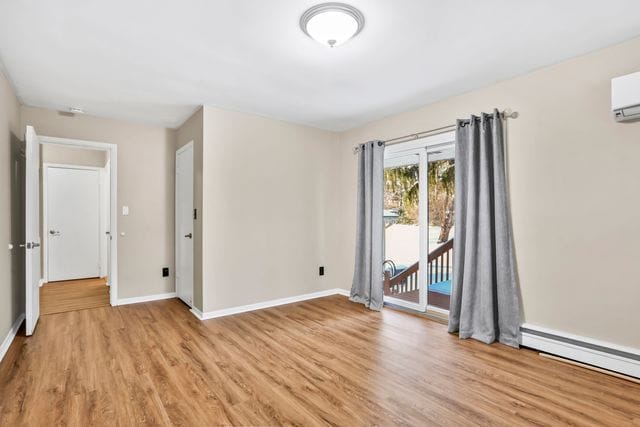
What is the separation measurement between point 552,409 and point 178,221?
4433mm

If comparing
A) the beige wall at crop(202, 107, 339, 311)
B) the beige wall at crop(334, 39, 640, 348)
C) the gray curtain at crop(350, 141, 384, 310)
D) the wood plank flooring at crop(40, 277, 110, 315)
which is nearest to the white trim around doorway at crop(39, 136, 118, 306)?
the wood plank flooring at crop(40, 277, 110, 315)

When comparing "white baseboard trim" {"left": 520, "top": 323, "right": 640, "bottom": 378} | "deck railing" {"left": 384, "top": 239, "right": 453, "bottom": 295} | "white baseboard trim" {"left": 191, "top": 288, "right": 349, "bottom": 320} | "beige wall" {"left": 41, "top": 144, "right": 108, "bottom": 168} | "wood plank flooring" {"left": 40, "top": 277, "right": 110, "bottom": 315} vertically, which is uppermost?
"beige wall" {"left": 41, "top": 144, "right": 108, "bottom": 168}

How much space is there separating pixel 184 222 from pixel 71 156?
310 centimetres

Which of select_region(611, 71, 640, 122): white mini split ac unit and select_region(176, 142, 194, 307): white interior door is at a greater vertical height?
select_region(611, 71, 640, 122): white mini split ac unit

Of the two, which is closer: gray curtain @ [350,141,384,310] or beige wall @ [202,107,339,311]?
beige wall @ [202,107,339,311]

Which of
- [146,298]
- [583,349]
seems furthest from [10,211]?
[583,349]

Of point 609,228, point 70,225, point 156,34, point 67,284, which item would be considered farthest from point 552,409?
point 70,225

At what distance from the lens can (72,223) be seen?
584 cm

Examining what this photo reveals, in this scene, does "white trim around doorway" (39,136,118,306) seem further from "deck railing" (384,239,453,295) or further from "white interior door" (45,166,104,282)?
"deck railing" (384,239,453,295)

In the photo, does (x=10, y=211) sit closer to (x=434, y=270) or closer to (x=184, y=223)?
(x=184, y=223)

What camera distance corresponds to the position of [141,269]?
177 inches

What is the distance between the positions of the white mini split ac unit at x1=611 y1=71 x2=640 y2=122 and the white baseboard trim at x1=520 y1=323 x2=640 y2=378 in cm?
168

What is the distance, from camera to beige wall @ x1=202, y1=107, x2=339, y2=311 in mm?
3869

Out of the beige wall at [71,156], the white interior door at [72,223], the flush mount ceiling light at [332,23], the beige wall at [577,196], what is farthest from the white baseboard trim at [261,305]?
the beige wall at [71,156]
